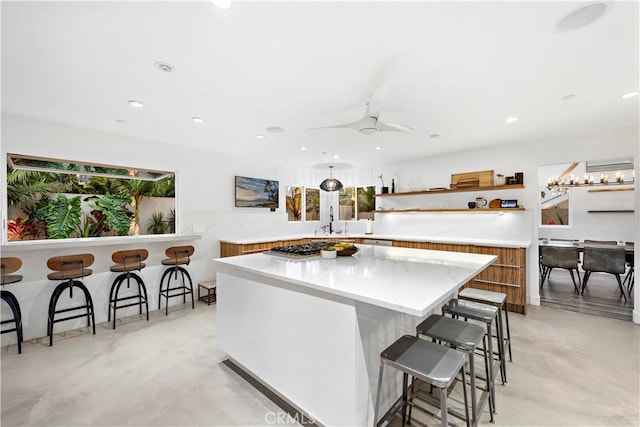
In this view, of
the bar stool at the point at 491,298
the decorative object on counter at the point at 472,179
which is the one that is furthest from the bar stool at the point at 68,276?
the decorative object on counter at the point at 472,179

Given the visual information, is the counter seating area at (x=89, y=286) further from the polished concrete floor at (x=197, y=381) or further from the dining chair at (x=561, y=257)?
the dining chair at (x=561, y=257)

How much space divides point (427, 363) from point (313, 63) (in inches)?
81.7

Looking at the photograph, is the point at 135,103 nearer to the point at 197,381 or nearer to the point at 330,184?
the point at 197,381

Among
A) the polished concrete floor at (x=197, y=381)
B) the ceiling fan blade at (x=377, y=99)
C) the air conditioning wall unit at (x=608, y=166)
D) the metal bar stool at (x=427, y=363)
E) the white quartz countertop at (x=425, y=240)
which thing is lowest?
the polished concrete floor at (x=197, y=381)

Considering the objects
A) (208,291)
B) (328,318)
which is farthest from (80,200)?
(328,318)

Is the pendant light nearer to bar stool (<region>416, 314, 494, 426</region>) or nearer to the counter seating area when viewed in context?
the counter seating area

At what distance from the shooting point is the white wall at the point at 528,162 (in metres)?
3.65

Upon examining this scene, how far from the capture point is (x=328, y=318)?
1665 millimetres

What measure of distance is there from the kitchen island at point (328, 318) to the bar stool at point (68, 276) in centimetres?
200

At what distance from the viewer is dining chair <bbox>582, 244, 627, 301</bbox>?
429cm

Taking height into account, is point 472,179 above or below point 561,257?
above

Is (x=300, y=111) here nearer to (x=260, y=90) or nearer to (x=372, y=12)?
(x=260, y=90)

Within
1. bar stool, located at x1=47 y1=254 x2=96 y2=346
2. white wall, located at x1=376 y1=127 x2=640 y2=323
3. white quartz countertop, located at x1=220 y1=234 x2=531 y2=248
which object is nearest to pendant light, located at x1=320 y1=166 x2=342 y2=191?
white quartz countertop, located at x1=220 y1=234 x2=531 y2=248

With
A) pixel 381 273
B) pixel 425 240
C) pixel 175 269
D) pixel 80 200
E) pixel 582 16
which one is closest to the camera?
pixel 582 16
